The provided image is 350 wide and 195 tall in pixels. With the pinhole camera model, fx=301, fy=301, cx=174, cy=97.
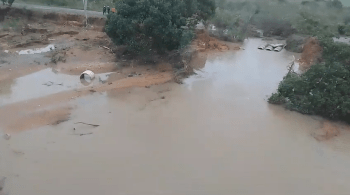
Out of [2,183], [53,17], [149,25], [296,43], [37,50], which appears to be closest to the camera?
[2,183]

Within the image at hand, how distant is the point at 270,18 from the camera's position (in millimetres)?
23906

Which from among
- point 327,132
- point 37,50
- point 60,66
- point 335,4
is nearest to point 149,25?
point 60,66

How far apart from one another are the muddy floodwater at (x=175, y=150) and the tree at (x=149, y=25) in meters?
3.11

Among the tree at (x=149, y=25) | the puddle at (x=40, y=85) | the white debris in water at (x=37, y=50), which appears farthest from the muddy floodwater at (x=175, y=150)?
the white debris in water at (x=37, y=50)

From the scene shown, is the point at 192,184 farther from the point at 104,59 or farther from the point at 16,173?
the point at 104,59

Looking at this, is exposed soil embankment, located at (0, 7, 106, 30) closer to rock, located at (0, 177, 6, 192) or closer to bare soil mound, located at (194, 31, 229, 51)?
bare soil mound, located at (194, 31, 229, 51)

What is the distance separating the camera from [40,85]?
11602 millimetres

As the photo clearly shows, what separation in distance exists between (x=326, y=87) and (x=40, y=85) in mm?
10369

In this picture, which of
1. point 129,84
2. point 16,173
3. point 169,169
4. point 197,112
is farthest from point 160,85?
point 16,173

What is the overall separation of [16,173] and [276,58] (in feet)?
50.3

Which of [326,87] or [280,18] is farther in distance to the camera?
[280,18]

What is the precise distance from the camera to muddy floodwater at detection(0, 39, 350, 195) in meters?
7.01

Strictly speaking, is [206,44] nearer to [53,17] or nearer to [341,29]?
[341,29]

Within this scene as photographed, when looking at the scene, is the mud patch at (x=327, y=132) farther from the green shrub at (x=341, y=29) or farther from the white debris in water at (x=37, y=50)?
the white debris in water at (x=37, y=50)
